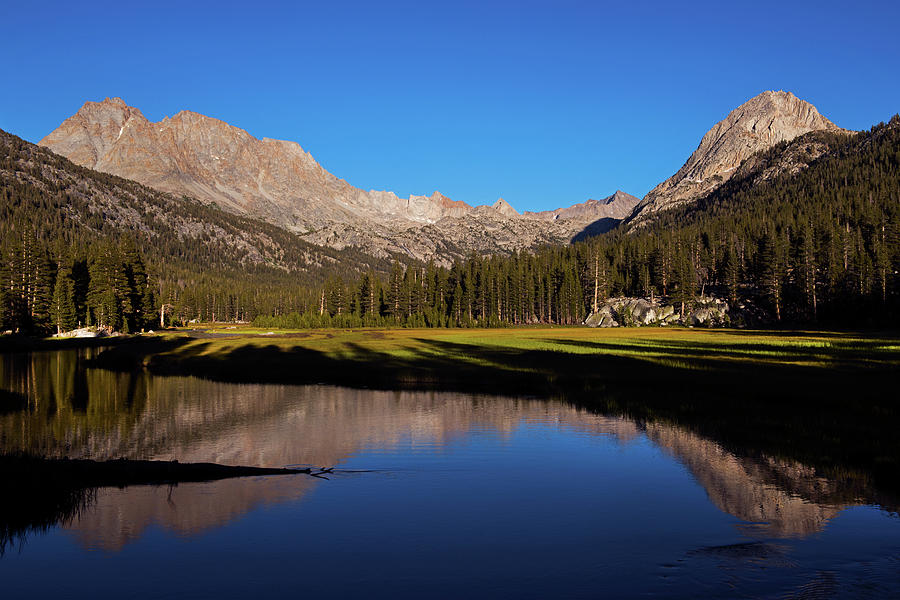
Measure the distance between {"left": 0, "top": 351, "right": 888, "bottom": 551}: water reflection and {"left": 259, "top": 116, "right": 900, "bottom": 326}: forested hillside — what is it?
11117cm

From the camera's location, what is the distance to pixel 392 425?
96.2 ft

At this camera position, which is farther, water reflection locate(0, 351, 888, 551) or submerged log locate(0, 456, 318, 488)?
submerged log locate(0, 456, 318, 488)

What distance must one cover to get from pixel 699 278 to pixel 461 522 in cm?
17457

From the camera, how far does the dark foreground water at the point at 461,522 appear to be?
11.6 m

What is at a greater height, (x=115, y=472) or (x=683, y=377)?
(x=683, y=377)

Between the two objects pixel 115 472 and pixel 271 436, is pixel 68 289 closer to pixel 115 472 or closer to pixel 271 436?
pixel 271 436

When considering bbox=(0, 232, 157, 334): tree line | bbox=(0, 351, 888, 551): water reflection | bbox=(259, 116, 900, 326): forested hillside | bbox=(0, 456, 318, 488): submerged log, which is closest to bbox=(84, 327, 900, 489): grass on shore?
bbox=(0, 351, 888, 551): water reflection

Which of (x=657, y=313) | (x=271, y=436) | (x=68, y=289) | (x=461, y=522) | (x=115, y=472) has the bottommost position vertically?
(x=461, y=522)

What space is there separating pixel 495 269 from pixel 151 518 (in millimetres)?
172778

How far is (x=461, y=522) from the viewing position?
15.3m

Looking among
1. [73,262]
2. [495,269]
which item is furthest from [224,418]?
[495,269]

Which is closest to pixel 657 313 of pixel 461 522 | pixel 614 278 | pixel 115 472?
pixel 614 278

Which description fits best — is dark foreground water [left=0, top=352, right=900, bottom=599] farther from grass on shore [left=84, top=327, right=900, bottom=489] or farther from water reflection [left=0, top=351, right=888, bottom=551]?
grass on shore [left=84, top=327, right=900, bottom=489]

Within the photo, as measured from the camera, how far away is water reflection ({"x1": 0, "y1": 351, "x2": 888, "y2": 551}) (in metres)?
16.0
